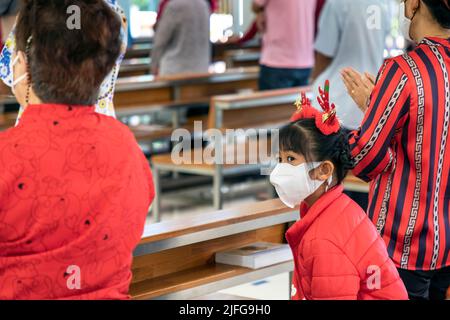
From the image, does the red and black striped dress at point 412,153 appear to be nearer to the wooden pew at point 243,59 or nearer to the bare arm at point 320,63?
the bare arm at point 320,63

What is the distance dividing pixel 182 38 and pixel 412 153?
4.97 m

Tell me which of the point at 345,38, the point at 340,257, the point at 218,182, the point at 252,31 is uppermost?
the point at 345,38

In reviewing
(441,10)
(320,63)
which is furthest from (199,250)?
(320,63)

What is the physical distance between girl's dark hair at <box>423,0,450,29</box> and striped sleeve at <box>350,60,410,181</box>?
0.17 metres

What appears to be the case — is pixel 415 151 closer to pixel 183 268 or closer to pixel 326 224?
pixel 326 224

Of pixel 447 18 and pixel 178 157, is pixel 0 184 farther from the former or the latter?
pixel 178 157

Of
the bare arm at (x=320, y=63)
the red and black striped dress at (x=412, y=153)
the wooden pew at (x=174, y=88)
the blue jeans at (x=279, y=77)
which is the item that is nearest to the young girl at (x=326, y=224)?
the red and black striped dress at (x=412, y=153)

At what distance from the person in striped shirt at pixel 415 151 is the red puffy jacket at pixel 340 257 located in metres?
0.17

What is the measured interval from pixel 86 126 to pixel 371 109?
90 centimetres

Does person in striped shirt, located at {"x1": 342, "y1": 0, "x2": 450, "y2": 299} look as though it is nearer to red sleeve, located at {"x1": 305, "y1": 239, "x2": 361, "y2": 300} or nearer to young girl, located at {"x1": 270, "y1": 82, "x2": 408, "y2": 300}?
young girl, located at {"x1": 270, "y1": 82, "x2": 408, "y2": 300}

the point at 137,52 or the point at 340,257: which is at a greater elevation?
the point at 340,257

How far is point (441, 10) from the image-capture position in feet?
7.95

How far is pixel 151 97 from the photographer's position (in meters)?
6.92
